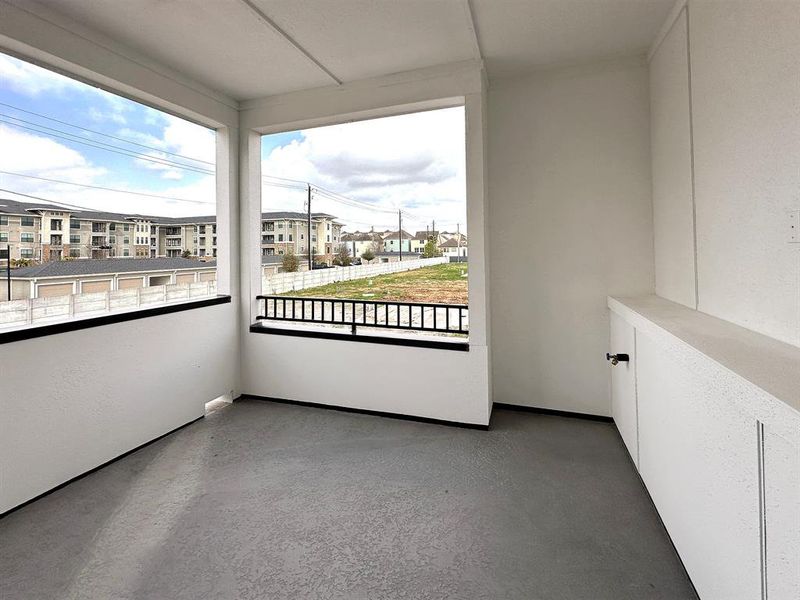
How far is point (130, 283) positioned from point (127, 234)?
1.17 ft

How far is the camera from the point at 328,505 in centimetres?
203

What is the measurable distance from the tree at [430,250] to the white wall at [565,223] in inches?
19.0

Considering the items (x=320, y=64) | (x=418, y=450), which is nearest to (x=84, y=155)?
(x=320, y=64)

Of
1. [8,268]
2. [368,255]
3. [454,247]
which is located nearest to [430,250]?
[454,247]

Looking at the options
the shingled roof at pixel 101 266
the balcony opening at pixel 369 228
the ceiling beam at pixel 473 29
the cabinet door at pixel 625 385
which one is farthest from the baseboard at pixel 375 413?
the ceiling beam at pixel 473 29

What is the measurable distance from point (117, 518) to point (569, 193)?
3.52 m

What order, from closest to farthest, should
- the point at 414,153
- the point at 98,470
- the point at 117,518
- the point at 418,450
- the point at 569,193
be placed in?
the point at 117,518, the point at 98,470, the point at 418,450, the point at 569,193, the point at 414,153

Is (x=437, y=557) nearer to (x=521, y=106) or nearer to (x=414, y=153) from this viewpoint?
(x=414, y=153)

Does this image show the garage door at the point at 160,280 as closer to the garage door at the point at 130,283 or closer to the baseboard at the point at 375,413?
the garage door at the point at 130,283

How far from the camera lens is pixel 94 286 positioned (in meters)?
2.49

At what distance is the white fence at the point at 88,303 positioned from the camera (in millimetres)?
2092

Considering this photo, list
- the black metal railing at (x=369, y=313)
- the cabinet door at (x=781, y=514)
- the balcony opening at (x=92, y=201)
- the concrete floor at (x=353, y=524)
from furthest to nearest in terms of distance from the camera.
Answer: the black metal railing at (x=369, y=313) < the balcony opening at (x=92, y=201) < the concrete floor at (x=353, y=524) < the cabinet door at (x=781, y=514)

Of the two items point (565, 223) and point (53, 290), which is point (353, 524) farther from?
point (565, 223)

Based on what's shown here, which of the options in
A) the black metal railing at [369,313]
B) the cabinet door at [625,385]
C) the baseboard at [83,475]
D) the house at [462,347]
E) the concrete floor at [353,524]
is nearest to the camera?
the house at [462,347]
